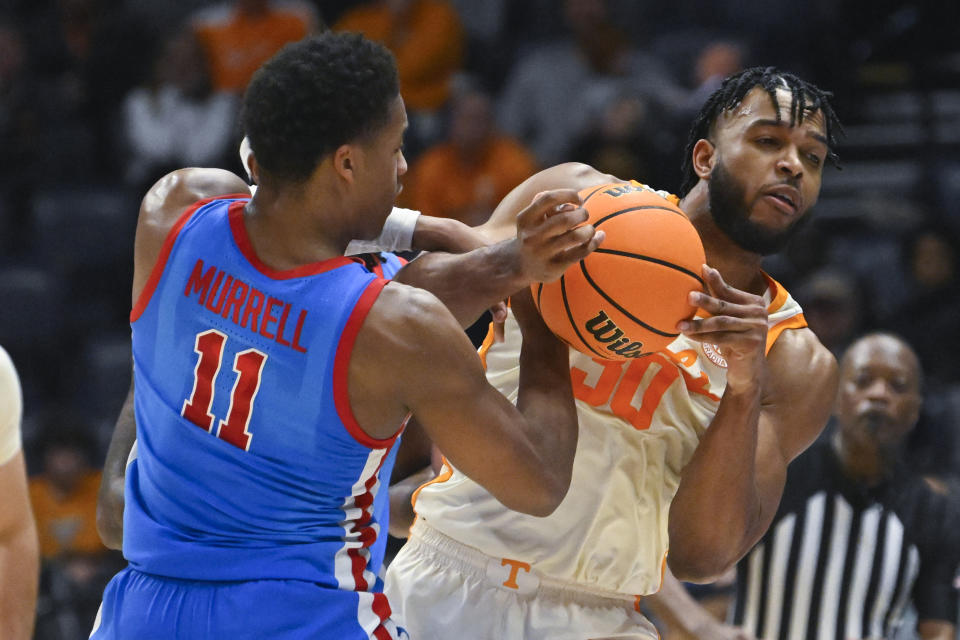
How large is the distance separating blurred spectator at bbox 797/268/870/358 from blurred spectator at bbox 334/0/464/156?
9.62ft

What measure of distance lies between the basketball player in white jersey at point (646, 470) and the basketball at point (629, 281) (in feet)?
1.09

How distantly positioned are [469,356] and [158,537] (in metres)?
0.82

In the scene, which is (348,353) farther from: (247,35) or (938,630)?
(247,35)

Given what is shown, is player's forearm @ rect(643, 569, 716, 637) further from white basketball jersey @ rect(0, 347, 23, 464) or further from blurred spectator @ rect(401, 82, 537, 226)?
→ blurred spectator @ rect(401, 82, 537, 226)

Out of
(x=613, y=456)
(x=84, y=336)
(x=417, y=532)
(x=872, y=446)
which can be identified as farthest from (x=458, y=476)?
(x=84, y=336)

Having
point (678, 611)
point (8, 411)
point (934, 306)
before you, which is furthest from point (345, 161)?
point (934, 306)

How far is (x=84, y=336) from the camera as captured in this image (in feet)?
28.2

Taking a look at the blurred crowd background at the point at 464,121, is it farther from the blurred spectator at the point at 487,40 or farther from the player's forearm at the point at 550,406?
the player's forearm at the point at 550,406

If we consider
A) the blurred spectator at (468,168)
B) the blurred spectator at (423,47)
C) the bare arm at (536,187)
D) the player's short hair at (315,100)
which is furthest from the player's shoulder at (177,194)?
the blurred spectator at (423,47)

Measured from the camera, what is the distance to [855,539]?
5551 millimetres

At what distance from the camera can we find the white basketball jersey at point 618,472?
11.7ft

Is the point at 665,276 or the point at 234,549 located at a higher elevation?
the point at 665,276

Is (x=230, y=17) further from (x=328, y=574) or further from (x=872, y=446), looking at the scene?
(x=328, y=574)

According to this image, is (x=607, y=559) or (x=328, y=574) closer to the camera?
Answer: (x=328, y=574)
